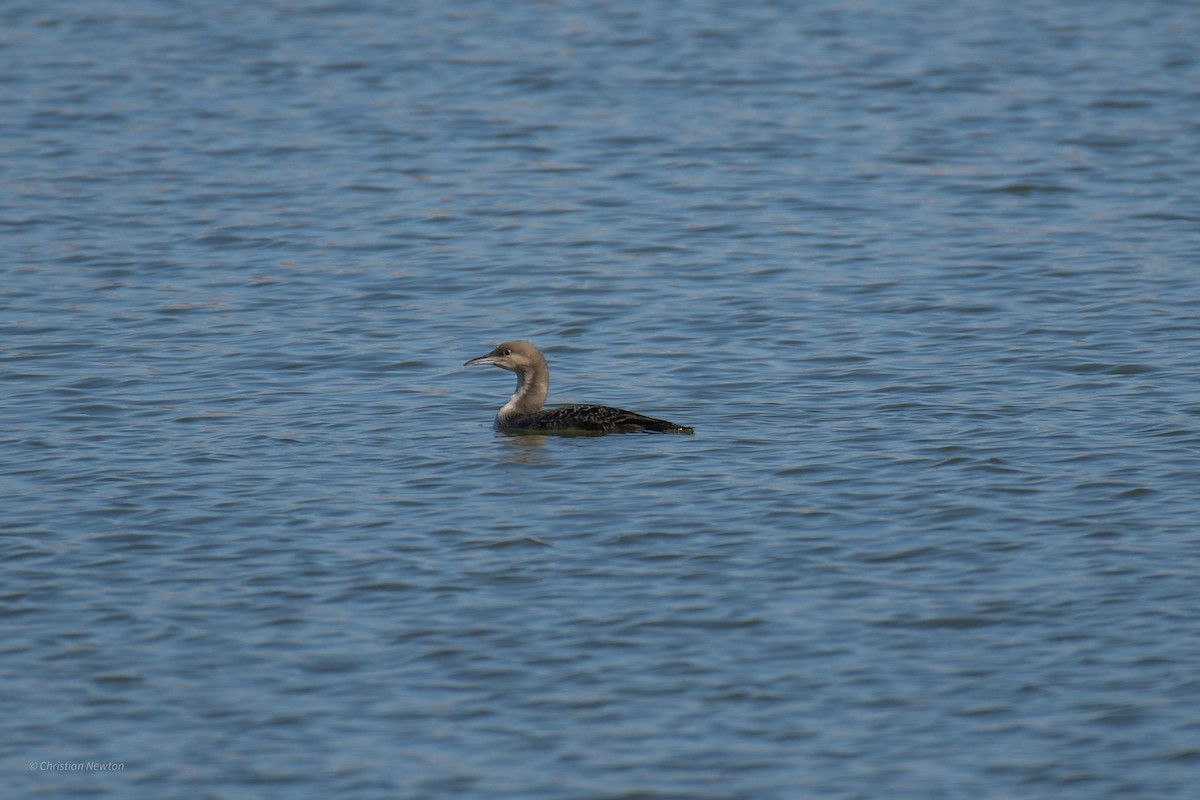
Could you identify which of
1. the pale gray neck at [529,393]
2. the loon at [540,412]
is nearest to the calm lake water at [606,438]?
the loon at [540,412]

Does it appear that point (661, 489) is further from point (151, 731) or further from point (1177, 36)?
point (1177, 36)

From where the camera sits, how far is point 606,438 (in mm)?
13609

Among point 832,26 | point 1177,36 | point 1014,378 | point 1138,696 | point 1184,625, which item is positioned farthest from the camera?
point 832,26

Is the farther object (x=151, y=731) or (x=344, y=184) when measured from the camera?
(x=344, y=184)

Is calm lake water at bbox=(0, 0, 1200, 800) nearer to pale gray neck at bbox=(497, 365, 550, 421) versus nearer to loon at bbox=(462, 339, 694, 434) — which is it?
loon at bbox=(462, 339, 694, 434)

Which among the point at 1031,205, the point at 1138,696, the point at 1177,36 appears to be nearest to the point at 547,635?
the point at 1138,696

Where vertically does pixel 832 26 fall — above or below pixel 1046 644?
above

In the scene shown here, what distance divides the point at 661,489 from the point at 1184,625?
381 centimetres

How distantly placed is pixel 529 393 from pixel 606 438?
2.97 ft

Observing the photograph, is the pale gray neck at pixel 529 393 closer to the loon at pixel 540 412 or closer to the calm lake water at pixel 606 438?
the loon at pixel 540 412

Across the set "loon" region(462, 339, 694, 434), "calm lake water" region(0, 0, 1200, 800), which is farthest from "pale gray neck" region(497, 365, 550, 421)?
"calm lake water" region(0, 0, 1200, 800)

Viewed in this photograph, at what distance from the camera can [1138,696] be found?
29.7ft

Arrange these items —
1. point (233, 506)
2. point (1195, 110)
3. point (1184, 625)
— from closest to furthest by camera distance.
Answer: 1. point (1184, 625)
2. point (233, 506)
3. point (1195, 110)

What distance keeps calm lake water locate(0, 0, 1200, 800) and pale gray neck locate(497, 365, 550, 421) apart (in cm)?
43
